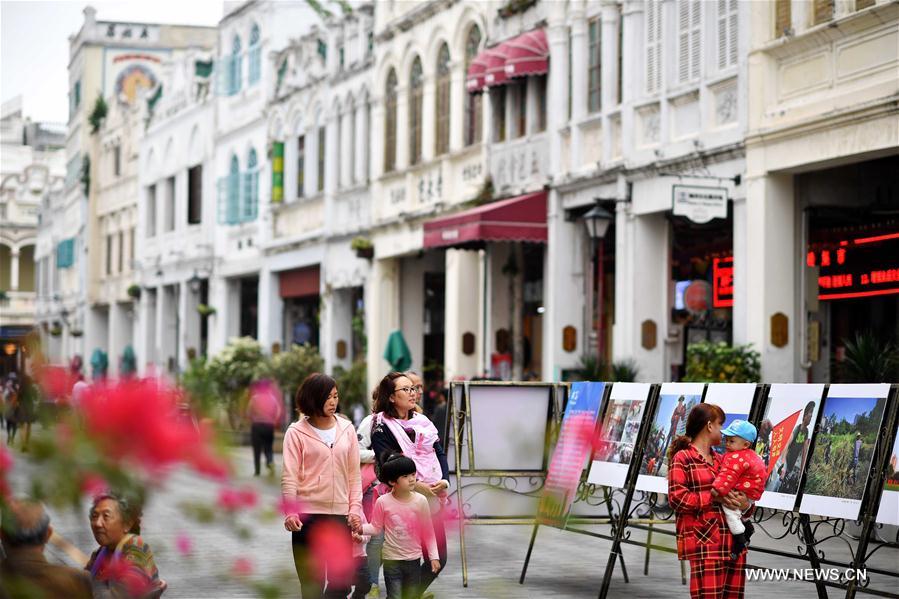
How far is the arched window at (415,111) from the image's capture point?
3195 cm

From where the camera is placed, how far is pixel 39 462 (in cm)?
245

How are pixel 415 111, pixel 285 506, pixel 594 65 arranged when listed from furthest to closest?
pixel 415 111, pixel 594 65, pixel 285 506

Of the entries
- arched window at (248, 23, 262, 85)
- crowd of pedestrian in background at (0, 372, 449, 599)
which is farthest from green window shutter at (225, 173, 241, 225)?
crowd of pedestrian in background at (0, 372, 449, 599)

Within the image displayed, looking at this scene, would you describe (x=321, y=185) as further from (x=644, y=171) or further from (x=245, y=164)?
(x=644, y=171)

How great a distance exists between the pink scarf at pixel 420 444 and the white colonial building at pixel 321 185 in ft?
79.2

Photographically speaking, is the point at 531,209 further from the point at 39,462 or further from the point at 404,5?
the point at 39,462

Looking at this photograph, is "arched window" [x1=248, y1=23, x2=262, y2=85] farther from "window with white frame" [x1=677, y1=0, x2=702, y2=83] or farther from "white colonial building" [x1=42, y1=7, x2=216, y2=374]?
"window with white frame" [x1=677, y1=0, x2=702, y2=83]

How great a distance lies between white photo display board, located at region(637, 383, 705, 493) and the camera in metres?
10.8

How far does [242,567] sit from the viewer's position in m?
2.66

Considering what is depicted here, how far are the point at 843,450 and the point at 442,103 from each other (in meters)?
22.1

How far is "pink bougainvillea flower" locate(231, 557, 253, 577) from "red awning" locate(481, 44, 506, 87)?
23.8 meters

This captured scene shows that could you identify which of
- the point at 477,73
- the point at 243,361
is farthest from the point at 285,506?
the point at 243,361

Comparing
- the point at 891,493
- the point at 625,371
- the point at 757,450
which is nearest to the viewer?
the point at 891,493

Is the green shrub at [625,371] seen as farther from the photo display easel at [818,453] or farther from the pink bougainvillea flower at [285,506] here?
the pink bougainvillea flower at [285,506]
